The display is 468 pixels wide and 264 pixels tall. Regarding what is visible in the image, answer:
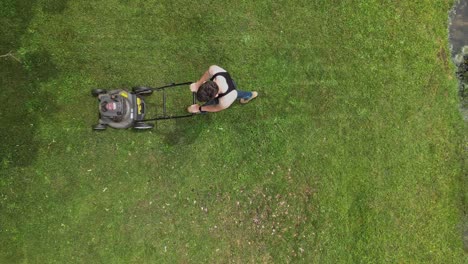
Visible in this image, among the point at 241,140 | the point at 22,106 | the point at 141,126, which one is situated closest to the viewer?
the point at 22,106

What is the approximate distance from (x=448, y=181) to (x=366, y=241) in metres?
2.48

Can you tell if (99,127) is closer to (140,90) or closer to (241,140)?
(140,90)

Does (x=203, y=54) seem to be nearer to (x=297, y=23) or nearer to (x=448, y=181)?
(x=297, y=23)

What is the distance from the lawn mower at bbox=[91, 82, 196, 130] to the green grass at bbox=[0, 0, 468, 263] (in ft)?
1.00

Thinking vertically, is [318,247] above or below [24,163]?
below

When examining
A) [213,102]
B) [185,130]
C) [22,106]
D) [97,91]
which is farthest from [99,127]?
[213,102]

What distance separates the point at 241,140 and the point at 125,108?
2.57 metres

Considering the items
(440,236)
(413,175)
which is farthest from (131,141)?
(440,236)

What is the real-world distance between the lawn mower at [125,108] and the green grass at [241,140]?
0.31 meters

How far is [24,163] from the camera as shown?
807cm

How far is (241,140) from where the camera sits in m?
9.09

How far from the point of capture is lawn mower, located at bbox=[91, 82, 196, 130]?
7617 mm

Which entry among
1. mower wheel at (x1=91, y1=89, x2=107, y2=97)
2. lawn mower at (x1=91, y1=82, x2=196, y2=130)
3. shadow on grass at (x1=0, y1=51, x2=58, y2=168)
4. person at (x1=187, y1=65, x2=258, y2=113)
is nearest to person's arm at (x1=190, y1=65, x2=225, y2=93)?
person at (x1=187, y1=65, x2=258, y2=113)

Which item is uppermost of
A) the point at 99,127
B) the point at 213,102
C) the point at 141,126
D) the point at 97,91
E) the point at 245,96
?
the point at 213,102
